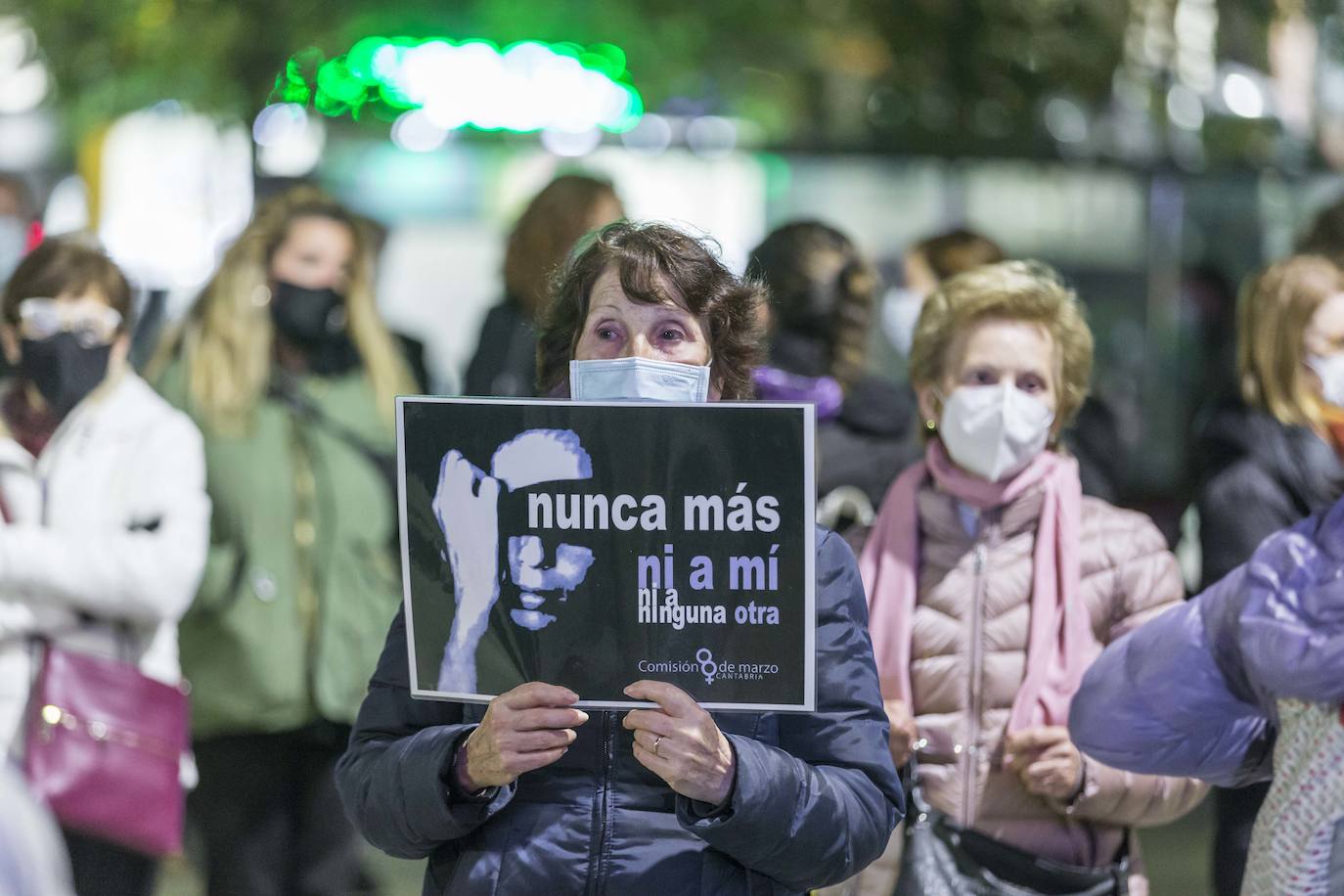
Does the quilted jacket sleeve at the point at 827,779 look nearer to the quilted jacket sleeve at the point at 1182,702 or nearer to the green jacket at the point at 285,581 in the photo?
the quilted jacket sleeve at the point at 1182,702

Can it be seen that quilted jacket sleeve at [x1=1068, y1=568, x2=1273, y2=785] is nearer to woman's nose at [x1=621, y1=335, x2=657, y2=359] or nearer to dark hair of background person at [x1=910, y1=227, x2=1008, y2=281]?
woman's nose at [x1=621, y1=335, x2=657, y2=359]

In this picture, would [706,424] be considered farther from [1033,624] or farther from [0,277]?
[0,277]

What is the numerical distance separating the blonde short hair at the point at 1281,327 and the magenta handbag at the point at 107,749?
2.80 m

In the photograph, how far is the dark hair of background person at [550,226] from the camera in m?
6.12

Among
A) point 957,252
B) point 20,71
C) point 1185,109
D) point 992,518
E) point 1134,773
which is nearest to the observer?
point 1134,773

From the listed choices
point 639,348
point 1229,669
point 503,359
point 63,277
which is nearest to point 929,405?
point 1229,669

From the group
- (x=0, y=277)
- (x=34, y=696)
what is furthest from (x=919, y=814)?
(x=0, y=277)

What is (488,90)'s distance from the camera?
11.0m

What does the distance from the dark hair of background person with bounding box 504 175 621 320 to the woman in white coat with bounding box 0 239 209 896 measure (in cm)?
132

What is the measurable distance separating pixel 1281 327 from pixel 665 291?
233 centimetres

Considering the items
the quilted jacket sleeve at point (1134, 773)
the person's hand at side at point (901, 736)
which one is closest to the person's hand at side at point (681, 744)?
the person's hand at side at point (901, 736)

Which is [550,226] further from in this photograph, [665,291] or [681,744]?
[681,744]

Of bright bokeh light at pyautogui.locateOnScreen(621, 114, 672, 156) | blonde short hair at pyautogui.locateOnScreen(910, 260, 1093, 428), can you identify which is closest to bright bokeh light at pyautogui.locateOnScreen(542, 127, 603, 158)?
bright bokeh light at pyautogui.locateOnScreen(621, 114, 672, 156)

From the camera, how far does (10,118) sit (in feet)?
47.9
